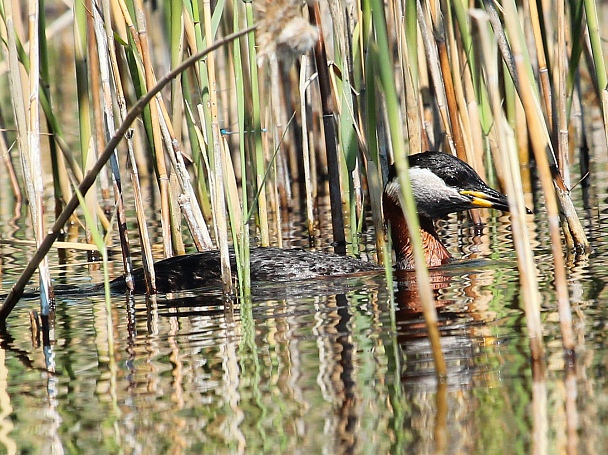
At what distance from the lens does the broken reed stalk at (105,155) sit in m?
3.31

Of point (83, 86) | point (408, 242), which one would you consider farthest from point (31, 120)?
point (408, 242)

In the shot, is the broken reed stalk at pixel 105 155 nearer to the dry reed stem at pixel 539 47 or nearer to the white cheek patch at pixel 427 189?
the dry reed stem at pixel 539 47

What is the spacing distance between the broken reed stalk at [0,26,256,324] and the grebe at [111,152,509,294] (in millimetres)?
1597

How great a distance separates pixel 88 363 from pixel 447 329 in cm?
150

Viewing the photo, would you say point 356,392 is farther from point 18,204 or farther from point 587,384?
point 18,204

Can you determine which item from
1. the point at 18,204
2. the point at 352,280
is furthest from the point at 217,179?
the point at 18,204

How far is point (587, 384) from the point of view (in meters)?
3.33

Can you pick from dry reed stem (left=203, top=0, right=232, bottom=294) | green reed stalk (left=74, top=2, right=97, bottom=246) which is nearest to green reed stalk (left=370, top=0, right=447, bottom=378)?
dry reed stem (left=203, top=0, right=232, bottom=294)

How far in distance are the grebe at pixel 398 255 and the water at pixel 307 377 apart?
1.60 feet

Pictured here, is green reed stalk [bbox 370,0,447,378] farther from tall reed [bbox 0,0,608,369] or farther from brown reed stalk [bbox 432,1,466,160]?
brown reed stalk [bbox 432,1,466,160]

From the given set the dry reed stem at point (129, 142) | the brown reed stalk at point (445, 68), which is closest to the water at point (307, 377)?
the dry reed stem at point (129, 142)

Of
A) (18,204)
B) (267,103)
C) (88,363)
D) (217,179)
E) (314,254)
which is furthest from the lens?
(18,204)

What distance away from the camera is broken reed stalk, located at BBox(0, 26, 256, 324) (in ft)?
10.9

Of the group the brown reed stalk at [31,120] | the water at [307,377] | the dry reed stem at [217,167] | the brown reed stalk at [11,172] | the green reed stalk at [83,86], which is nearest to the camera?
the water at [307,377]
